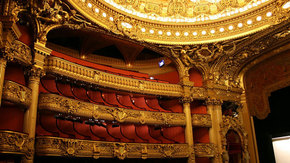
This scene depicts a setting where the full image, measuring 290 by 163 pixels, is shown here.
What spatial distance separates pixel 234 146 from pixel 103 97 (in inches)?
242

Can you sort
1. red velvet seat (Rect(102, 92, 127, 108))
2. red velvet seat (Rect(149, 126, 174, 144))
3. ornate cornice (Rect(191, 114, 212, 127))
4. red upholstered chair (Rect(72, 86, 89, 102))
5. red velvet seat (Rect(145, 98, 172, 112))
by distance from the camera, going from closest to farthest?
red upholstered chair (Rect(72, 86, 89, 102)) → red velvet seat (Rect(102, 92, 127, 108)) → red velvet seat (Rect(149, 126, 174, 144)) → ornate cornice (Rect(191, 114, 212, 127)) → red velvet seat (Rect(145, 98, 172, 112))

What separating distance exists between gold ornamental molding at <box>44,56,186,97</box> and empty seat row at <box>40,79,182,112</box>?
570 mm

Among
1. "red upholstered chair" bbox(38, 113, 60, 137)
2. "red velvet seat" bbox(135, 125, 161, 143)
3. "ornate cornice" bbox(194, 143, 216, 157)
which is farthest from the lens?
"ornate cornice" bbox(194, 143, 216, 157)

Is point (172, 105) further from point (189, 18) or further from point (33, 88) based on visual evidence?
point (33, 88)

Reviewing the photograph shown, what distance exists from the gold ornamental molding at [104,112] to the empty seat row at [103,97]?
392 millimetres

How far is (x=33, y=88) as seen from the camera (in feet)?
23.8

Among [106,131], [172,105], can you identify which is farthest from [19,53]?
[172,105]

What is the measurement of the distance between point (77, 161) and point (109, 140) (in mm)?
1302

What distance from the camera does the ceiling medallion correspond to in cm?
1024

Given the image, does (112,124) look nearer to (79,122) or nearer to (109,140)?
(109,140)

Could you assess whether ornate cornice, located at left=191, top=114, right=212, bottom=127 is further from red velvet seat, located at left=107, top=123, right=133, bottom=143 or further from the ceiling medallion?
the ceiling medallion

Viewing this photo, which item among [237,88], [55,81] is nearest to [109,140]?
[55,81]

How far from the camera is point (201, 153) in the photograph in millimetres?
10609

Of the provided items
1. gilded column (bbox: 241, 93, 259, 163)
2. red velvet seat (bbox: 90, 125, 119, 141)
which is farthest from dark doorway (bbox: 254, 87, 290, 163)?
red velvet seat (bbox: 90, 125, 119, 141)
